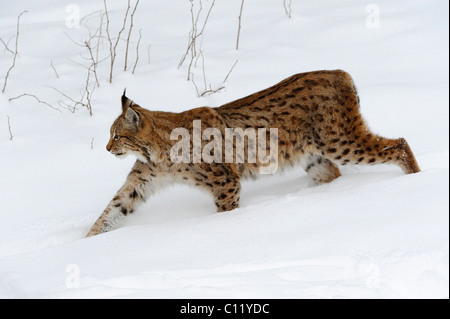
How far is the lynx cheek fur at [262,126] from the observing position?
16.6ft

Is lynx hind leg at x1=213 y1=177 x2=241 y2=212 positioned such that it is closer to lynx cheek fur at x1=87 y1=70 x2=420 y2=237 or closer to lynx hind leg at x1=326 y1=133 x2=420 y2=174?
lynx cheek fur at x1=87 y1=70 x2=420 y2=237

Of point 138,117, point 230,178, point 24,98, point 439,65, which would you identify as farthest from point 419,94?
point 24,98

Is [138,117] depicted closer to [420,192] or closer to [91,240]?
[91,240]

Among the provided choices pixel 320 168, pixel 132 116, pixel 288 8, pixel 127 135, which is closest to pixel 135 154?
pixel 127 135

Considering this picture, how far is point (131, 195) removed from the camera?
5.20 m

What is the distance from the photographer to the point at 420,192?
165 inches

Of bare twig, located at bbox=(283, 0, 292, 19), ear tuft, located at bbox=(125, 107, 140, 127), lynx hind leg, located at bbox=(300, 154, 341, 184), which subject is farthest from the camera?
bare twig, located at bbox=(283, 0, 292, 19)

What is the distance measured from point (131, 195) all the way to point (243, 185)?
100cm

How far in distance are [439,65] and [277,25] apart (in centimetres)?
220

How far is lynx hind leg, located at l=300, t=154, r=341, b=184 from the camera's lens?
211 inches

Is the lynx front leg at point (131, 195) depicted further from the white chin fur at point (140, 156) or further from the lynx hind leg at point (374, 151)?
the lynx hind leg at point (374, 151)

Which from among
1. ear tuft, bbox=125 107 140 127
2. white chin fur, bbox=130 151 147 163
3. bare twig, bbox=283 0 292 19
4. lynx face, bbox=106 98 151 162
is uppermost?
bare twig, bbox=283 0 292 19

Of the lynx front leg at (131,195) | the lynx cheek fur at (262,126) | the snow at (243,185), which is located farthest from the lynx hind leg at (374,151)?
the lynx front leg at (131,195)

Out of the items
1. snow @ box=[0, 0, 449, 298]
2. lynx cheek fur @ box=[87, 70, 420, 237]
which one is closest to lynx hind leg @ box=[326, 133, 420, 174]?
lynx cheek fur @ box=[87, 70, 420, 237]
